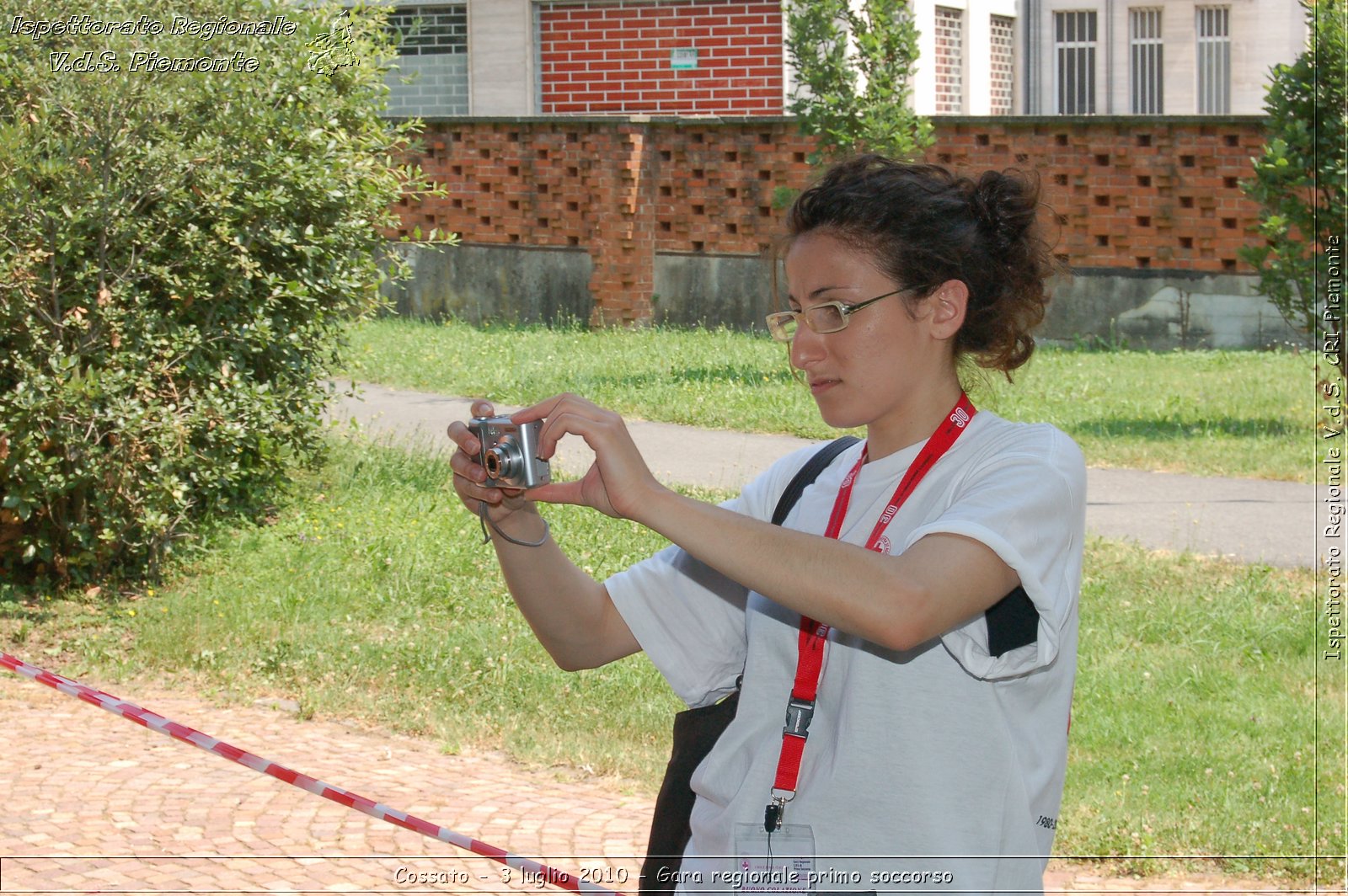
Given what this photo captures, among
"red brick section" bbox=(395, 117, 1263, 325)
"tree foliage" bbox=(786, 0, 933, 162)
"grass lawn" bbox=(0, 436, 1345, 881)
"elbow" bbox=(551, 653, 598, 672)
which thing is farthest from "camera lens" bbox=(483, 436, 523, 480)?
"red brick section" bbox=(395, 117, 1263, 325)

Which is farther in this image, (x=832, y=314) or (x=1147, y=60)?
(x=1147, y=60)

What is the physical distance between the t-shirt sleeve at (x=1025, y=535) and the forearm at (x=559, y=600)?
69cm

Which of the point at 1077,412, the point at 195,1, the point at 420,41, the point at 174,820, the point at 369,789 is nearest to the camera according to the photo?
the point at 174,820

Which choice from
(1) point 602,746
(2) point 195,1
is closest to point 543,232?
(2) point 195,1

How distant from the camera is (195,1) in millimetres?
8133

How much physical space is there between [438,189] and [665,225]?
9.60 metres

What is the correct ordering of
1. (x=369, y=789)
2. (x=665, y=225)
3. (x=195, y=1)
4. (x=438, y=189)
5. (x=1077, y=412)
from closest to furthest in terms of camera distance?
(x=369, y=789) < (x=195, y=1) < (x=438, y=189) < (x=1077, y=412) < (x=665, y=225)

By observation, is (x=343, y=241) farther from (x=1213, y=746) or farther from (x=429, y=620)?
(x=1213, y=746)

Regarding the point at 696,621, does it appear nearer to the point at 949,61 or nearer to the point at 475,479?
the point at 475,479

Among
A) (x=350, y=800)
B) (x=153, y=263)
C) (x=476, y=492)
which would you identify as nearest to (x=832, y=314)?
(x=476, y=492)

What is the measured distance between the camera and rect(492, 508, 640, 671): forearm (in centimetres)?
261

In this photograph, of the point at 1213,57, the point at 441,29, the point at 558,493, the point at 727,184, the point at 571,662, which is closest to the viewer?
the point at 558,493

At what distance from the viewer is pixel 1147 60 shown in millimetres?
31219

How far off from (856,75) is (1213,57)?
707 inches
